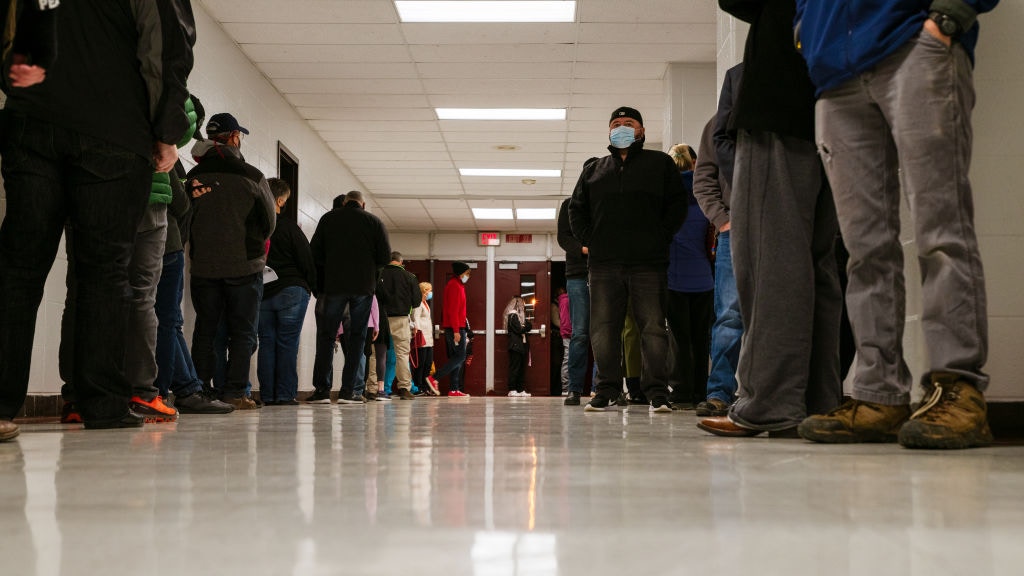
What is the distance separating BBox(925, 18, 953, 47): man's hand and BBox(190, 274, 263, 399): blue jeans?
12.4 ft

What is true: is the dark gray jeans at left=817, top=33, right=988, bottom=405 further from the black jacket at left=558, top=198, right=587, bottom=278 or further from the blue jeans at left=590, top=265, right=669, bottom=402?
the black jacket at left=558, top=198, right=587, bottom=278

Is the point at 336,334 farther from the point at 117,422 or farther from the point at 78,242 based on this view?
the point at 78,242

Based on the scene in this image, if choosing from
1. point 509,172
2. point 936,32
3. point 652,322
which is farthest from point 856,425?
point 509,172

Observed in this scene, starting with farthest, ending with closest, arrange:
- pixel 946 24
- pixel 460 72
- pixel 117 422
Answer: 1. pixel 460 72
2. pixel 117 422
3. pixel 946 24

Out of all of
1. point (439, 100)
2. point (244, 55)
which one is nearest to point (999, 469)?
point (244, 55)

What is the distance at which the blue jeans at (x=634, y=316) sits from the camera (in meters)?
4.60

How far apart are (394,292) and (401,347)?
57 centimetres

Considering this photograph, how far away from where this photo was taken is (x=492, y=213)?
1493cm

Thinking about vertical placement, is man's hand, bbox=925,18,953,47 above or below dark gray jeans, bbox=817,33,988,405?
above

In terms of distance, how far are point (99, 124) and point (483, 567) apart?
2.23 meters

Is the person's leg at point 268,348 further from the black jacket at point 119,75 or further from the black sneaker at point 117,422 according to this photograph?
the black jacket at point 119,75

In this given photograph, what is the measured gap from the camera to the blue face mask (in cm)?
468

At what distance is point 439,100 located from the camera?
8977 millimetres

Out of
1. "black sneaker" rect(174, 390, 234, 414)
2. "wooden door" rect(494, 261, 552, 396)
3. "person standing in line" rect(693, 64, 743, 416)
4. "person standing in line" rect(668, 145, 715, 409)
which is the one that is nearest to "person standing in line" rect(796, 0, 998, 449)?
"person standing in line" rect(693, 64, 743, 416)
